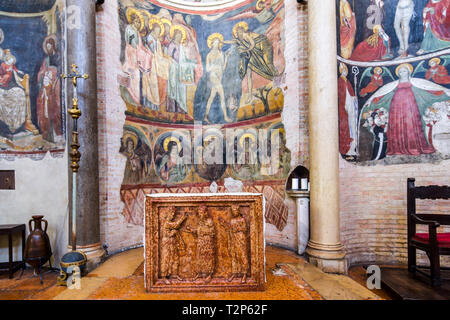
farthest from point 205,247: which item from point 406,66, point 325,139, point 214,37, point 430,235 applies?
point 214,37

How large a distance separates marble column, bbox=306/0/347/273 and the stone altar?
4.38 feet

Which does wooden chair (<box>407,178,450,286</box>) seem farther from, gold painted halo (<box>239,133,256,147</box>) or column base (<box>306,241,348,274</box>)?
gold painted halo (<box>239,133,256,147</box>)

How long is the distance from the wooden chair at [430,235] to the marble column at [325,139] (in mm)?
954

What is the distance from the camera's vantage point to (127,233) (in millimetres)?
4488

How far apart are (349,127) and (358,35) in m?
1.71

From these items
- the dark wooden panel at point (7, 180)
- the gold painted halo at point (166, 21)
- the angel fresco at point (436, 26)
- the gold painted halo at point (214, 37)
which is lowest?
the dark wooden panel at point (7, 180)

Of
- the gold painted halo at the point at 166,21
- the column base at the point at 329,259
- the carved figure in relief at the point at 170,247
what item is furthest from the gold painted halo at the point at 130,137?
the column base at the point at 329,259

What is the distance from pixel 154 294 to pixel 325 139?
10.6 feet

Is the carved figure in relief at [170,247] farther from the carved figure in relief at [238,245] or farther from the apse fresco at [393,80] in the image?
the apse fresco at [393,80]

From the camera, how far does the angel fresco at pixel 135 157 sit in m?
4.50

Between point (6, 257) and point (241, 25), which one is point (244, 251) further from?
point (241, 25)

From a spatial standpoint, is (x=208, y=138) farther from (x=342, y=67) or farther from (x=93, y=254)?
(x=93, y=254)

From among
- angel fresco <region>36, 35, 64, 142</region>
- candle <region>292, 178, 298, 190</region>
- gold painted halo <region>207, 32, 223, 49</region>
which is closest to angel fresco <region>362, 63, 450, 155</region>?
candle <region>292, 178, 298, 190</region>

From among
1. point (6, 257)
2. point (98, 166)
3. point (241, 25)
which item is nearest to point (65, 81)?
point (98, 166)
